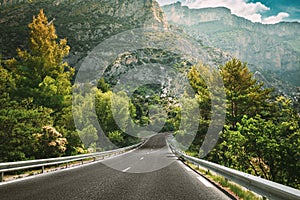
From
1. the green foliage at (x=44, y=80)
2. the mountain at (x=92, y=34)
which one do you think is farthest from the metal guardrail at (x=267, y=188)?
the mountain at (x=92, y=34)

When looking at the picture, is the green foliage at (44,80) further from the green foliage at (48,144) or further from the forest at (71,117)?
the green foliage at (48,144)

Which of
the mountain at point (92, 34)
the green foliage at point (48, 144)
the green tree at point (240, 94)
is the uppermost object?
the mountain at point (92, 34)

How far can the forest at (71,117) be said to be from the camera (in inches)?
653

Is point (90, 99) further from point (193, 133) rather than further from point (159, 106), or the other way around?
point (159, 106)

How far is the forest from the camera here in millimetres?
16594

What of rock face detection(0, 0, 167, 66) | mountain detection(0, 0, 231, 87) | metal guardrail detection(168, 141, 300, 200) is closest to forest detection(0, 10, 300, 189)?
metal guardrail detection(168, 141, 300, 200)

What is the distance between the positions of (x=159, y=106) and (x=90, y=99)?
73.1 meters

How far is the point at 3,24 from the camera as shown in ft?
409

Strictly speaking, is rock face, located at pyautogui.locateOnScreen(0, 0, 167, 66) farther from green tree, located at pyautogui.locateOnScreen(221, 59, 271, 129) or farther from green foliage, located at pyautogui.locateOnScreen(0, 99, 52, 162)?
green foliage, located at pyautogui.locateOnScreen(0, 99, 52, 162)

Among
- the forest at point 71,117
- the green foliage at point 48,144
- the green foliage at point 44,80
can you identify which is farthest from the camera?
the green foliage at point 44,80

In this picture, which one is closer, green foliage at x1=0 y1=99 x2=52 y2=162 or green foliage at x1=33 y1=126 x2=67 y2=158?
green foliage at x1=0 y1=99 x2=52 y2=162

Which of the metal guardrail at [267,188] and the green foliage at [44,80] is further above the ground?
the green foliage at [44,80]

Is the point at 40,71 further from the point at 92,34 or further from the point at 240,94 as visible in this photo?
the point at 92,34

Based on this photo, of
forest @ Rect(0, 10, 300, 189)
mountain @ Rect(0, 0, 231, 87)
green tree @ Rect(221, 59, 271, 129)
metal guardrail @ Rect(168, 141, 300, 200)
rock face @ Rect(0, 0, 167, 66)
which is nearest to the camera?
metal guardrail @ Rect(168, 141, 300, 200)
